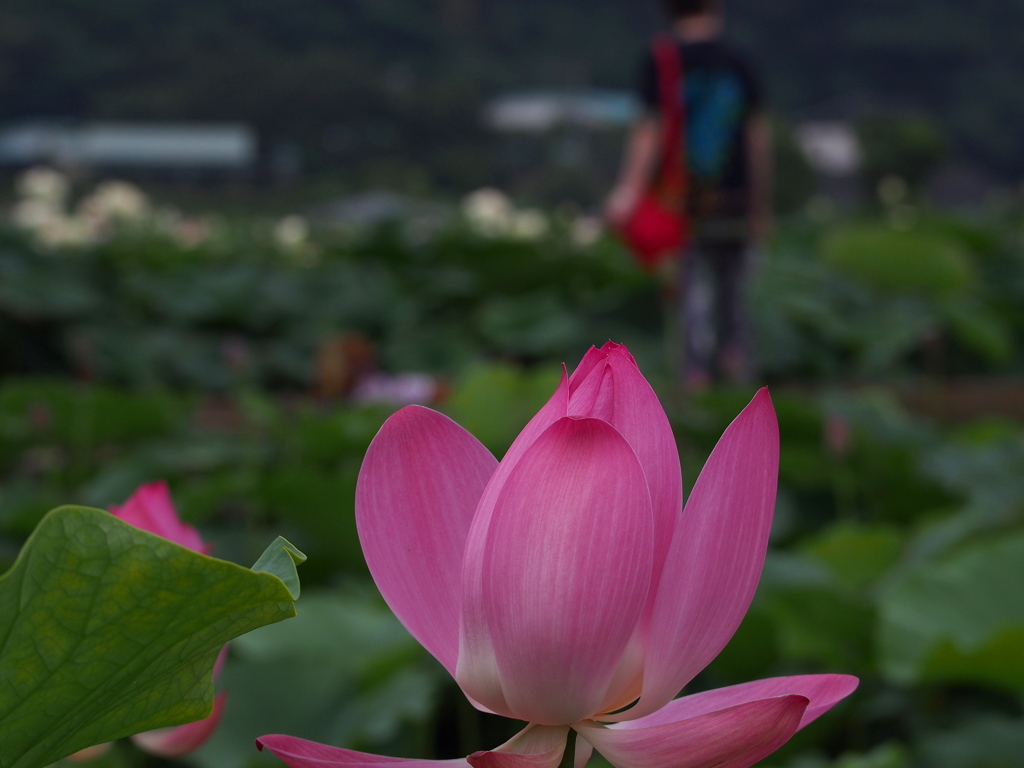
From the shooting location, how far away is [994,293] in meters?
3.51

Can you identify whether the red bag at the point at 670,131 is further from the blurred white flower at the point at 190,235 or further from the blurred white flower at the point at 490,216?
the blurred white flower at the point at 190,235

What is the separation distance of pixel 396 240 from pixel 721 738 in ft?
12.2

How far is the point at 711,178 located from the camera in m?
2.39

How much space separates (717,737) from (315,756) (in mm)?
67

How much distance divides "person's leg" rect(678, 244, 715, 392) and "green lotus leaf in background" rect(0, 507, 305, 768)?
233 cm

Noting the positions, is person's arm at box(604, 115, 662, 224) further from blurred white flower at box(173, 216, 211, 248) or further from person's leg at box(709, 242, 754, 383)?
blurred white flower at box(173, 216, 211, 248)

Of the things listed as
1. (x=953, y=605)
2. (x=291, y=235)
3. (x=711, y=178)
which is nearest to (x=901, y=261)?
(x=711, y=178)

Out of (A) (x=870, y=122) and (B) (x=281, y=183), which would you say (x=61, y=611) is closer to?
(A) (x=870, y=122)

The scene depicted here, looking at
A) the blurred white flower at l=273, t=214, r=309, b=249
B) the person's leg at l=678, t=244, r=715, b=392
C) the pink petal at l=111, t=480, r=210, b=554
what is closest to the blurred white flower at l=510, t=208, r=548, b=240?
the blurred white flower at l=273, t=214, r=309, b=249

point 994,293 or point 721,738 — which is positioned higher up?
point 721,738

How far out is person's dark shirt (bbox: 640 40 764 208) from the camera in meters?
2.31

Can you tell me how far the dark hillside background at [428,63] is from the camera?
20.6 metres

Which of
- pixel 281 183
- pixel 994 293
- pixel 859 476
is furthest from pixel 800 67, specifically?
pixel 859 476

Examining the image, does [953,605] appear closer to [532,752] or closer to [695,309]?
[532,752]
